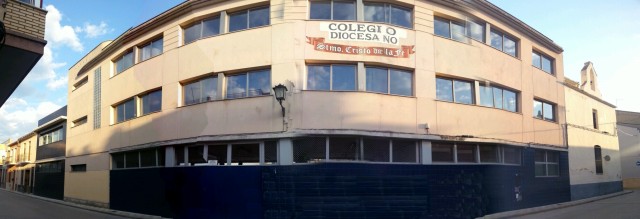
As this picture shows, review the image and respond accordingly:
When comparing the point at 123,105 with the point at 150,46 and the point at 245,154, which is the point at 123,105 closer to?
the point at 150,46

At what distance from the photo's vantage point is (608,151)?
2623 cm

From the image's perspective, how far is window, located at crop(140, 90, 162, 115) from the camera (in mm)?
17047

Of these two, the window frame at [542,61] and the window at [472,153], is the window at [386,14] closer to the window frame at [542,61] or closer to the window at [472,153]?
the window at [472,153]

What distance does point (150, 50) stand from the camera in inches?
710

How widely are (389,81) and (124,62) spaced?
1292 centimetres

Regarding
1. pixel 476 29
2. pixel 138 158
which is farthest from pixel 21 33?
pixel 476 29

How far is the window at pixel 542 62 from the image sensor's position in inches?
806

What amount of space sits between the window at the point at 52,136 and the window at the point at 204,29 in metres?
18.2

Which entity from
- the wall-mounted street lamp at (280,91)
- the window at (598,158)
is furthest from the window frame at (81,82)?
the window at (598,158)

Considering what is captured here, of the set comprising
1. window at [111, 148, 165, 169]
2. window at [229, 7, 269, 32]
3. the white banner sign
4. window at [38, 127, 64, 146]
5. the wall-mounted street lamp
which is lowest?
window at [111, 148, 165, 169]

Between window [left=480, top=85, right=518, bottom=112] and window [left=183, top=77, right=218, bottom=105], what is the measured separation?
32.3 ft

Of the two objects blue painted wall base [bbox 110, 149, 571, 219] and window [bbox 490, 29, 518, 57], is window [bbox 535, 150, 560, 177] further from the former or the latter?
window [bbox 490, 29, 518, 57]

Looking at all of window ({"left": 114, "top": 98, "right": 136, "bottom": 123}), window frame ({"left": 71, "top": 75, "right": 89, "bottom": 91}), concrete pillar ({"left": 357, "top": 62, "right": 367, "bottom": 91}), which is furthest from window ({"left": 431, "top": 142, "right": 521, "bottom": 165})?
window frame ({"left": 71, "top": 75, "right": 89, "bottom": 91})

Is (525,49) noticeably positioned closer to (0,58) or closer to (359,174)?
(359,174)
